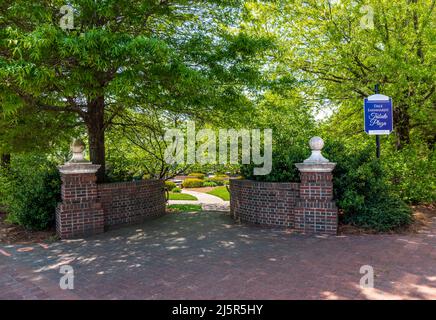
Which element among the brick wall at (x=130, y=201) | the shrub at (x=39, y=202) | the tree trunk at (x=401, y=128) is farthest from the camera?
the tree trunk at (x=401, y=128)

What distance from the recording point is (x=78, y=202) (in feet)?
22.9

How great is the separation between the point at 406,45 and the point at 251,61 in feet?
15.2

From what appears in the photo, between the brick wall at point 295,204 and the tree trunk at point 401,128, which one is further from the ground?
the tree trunk at point 401,128

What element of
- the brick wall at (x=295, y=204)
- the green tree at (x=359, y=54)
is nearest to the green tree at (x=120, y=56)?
the green tree at (x=359, y=54)

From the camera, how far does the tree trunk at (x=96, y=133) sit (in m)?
8.21

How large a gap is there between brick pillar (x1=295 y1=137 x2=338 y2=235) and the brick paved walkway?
441 mm

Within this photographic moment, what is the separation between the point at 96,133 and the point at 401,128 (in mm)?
9176

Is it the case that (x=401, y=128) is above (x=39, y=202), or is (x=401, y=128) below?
above

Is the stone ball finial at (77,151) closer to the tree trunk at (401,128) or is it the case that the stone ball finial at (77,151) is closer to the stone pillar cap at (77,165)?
the stone pillar cap at (77,165)

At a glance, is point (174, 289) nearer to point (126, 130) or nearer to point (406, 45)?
point (126, 130)

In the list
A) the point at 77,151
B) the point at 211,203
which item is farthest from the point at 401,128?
the point at 77,151

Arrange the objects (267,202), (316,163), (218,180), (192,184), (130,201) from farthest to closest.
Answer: (218,180) < (192,184) < (130,201) < (267,202) < (316,163)

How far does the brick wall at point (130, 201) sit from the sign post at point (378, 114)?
5.80 m

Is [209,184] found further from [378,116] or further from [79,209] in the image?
[79,209]
